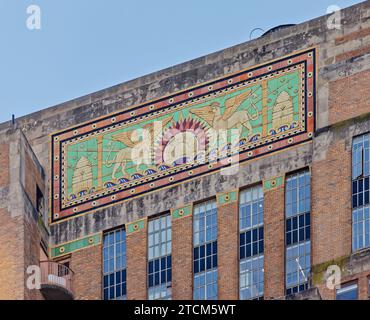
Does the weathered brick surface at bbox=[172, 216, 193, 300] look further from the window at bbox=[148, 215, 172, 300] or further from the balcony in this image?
the balcony

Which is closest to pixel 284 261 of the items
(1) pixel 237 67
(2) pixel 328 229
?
(2) pixel 328 229

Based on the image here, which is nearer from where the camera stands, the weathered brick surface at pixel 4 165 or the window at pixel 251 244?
the window at pixel 251 244

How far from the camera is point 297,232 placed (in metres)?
95.8

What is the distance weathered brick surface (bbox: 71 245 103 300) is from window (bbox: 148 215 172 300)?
2237 mm

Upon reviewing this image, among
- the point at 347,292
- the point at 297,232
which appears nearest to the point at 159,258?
the point at 297,232

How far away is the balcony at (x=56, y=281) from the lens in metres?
98.7

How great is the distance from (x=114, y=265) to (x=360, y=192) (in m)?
11.0

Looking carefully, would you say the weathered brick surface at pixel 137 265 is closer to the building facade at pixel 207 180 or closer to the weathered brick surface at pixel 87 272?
the building facade at pixel 207 180

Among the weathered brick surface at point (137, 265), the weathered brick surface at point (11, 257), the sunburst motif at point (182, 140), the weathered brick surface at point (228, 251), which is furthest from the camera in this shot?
the sunburst motif at point (182, 140)

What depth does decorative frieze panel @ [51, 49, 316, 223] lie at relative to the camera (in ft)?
322

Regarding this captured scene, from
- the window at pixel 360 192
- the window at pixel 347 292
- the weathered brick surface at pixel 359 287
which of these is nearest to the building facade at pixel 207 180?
the window at pixel 360 192

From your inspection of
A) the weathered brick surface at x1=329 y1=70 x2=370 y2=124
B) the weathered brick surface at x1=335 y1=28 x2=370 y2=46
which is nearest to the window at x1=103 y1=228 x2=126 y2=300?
the weathered brick surface at x1=329 y1=70 x2=370 y2=124

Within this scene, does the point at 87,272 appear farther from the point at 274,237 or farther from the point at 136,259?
the point at 274,237

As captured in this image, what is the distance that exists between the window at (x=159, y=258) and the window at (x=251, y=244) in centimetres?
314
